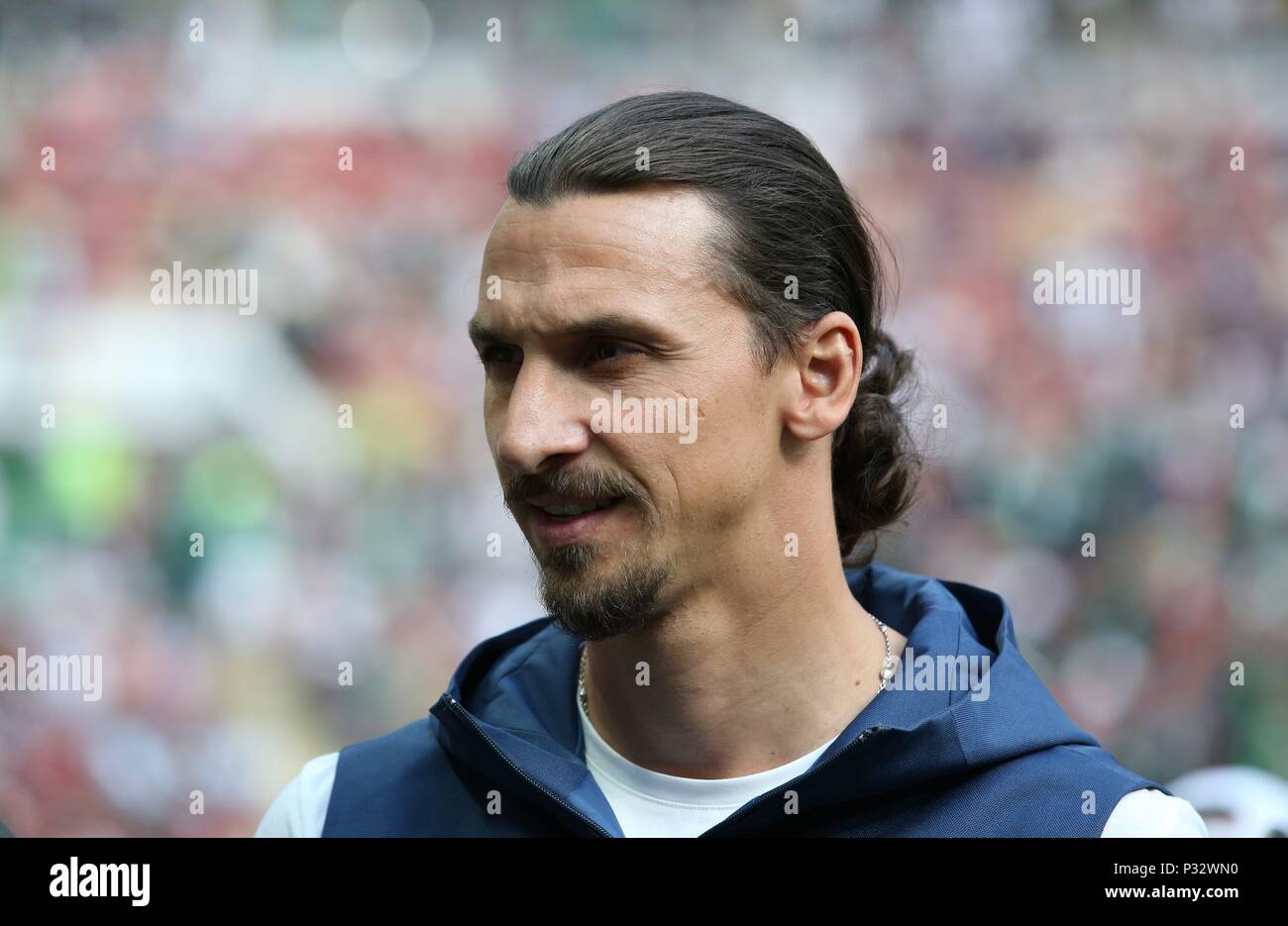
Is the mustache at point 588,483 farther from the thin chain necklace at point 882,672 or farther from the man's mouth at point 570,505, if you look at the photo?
the thin chain necklace at point 882,672

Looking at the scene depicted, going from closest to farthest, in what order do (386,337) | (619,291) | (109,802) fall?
1. (619,291)
2. (109,802)
3. (386,337)

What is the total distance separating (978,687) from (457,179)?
3.82 metres

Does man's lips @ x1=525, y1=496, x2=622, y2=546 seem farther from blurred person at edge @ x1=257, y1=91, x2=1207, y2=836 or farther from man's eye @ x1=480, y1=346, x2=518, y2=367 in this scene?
man's eye @ x1=480, y1=346, x2=518, y2=367

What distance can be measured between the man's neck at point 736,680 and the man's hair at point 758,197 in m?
0.37

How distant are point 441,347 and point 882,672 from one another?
3.35 meters

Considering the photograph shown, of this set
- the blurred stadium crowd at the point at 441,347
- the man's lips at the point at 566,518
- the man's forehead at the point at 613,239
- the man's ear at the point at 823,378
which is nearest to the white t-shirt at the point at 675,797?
the man's lips at the point at 566,518

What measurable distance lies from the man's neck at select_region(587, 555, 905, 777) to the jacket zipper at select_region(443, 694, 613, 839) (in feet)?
0.62

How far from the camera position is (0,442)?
5.20 m

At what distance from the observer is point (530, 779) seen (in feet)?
6.75

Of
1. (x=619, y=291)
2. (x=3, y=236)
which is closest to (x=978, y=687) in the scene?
(x=619, y=291)

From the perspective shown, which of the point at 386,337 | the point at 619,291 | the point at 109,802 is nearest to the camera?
the point at 619,291

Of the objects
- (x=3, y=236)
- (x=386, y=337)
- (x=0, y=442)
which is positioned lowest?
(x=0, y=442)

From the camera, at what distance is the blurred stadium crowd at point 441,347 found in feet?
16.5

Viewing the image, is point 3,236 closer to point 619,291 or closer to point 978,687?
point 619,291
